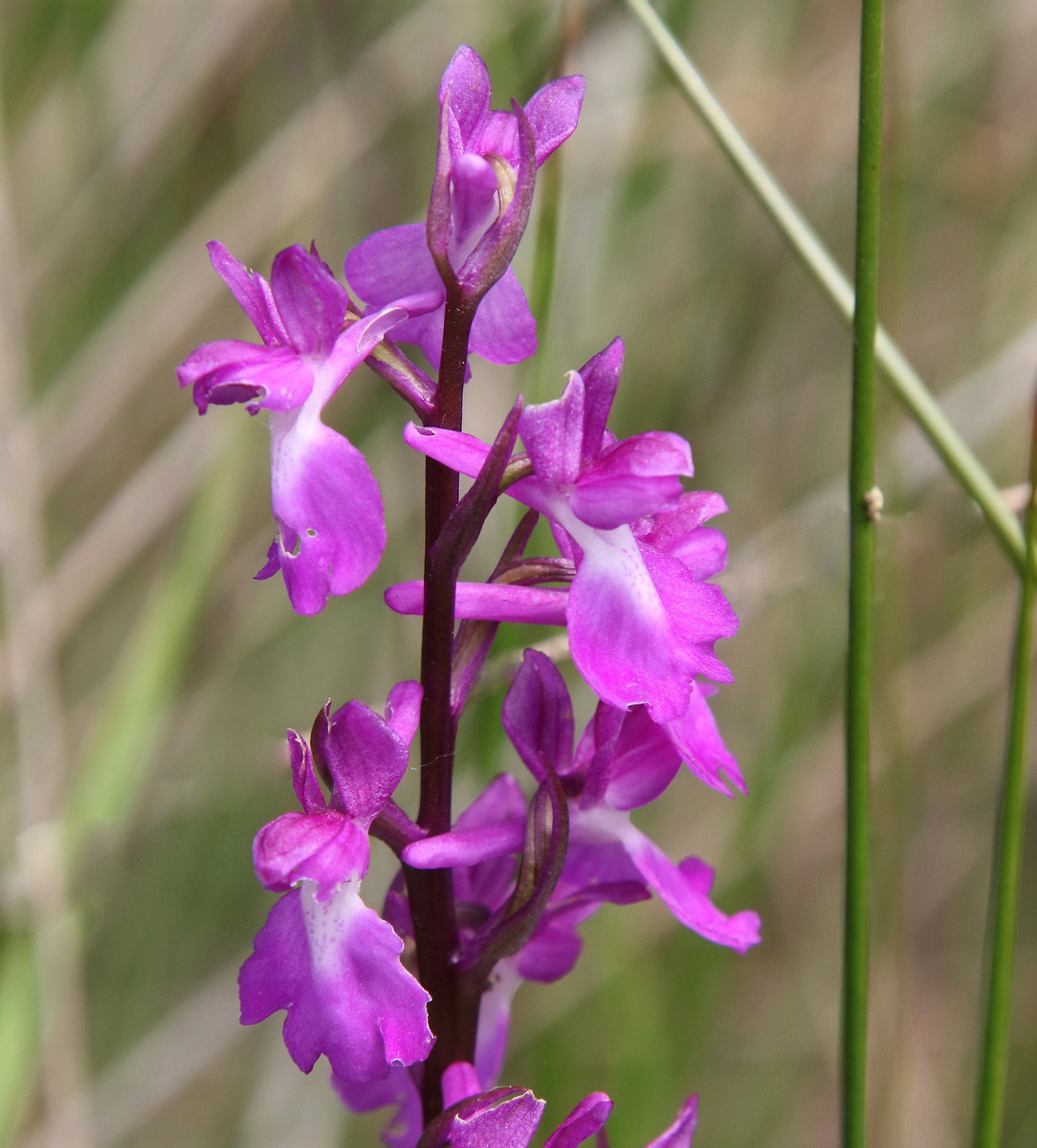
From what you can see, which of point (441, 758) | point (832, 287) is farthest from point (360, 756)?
point (832, 287)

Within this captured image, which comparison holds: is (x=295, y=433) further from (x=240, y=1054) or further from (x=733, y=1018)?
(x=733, y=1018)

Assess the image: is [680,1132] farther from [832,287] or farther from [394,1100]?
[832,287]

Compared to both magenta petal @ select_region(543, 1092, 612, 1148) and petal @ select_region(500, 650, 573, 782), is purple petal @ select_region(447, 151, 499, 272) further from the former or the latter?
magenta petal @ select_region(543, 1092, 612, 1148)

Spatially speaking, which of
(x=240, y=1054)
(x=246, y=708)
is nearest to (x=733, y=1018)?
(x=240, y=1054)

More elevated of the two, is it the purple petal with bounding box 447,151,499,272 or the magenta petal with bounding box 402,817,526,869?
the purple petal with bounding box 447,151,499,272

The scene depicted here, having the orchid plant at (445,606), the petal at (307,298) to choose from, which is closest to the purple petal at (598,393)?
the orchid plant at (445,606)

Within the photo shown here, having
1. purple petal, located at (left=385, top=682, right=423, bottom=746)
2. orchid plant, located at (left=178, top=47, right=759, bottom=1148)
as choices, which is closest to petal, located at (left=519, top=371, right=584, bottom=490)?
orchid plant, located at (left=178, top=47, right=759, bottom=1148)
